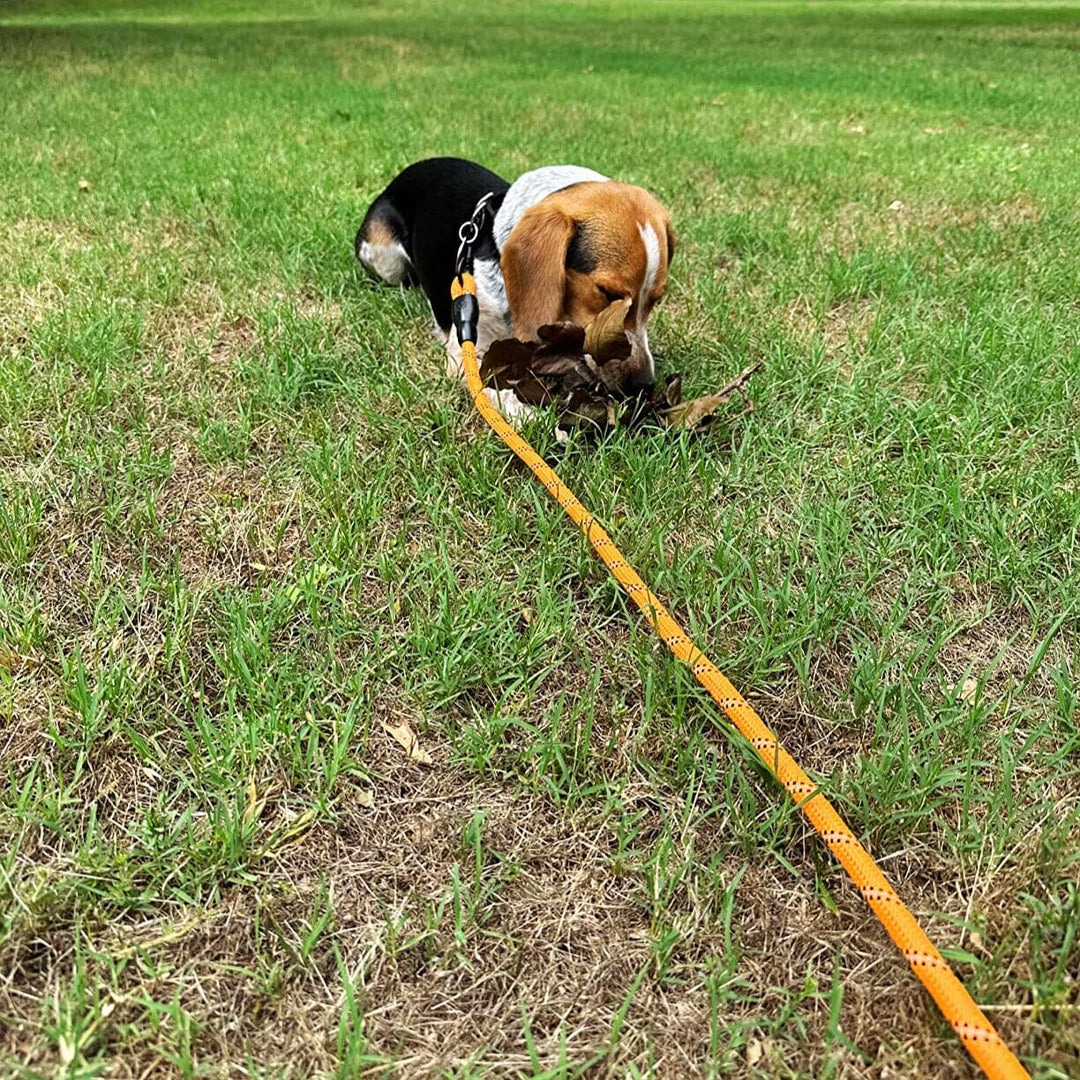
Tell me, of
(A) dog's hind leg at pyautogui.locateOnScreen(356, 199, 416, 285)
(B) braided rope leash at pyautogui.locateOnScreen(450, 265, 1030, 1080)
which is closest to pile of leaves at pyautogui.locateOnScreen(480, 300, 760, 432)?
(B) braided rope leash at pyautogui.locateOnScreen(450, 265, 1030, 1080)

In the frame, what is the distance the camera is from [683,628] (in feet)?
7.39

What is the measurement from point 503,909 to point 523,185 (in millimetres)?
3145

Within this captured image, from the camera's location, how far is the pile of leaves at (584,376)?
3006 mm

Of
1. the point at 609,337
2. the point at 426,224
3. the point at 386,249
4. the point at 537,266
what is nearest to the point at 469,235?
the point at 426,224

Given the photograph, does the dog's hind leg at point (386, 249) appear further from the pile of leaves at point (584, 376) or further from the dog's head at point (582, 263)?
the pile of leaves at point (584, 376)

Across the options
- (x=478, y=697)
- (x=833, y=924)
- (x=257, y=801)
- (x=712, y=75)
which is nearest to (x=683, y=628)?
(x=478, y=697)

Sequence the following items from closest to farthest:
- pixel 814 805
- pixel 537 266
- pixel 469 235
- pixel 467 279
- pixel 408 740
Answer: pixel 814 805 → pixel 408 740 → pixel 537 266 → pixel 467 279 → pixel 469 235

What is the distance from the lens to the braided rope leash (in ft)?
4.27

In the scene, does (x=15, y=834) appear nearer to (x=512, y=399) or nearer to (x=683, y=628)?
(x=683, y=628)

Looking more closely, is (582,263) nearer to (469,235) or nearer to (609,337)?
(609,337)

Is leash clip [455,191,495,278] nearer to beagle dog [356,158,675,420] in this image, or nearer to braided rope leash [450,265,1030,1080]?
beagle dog [356,158,675,420]

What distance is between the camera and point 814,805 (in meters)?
1.68

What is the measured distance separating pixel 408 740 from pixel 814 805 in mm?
855

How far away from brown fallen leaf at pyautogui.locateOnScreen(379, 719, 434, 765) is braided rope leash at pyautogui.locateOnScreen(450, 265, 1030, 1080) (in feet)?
2.05
